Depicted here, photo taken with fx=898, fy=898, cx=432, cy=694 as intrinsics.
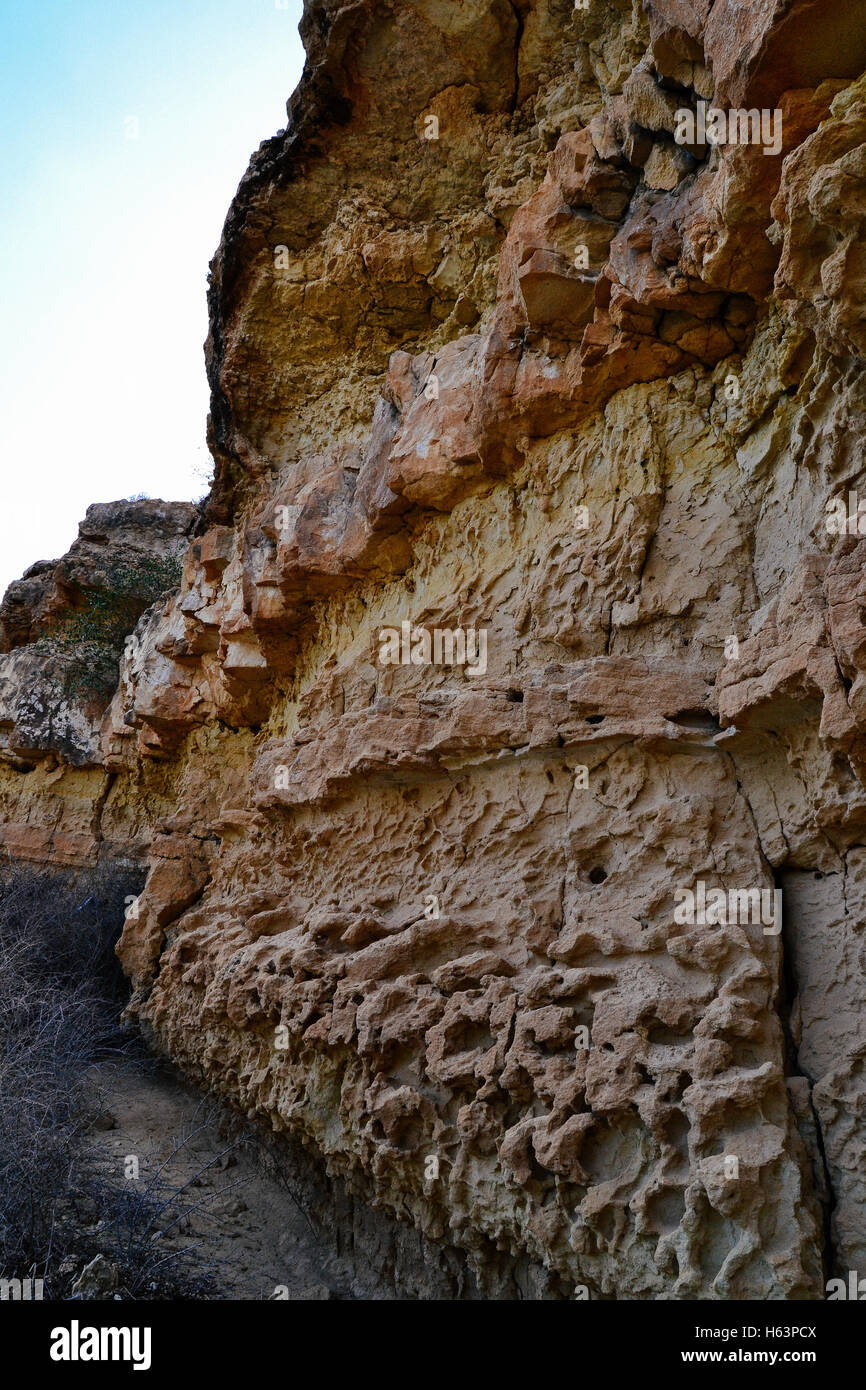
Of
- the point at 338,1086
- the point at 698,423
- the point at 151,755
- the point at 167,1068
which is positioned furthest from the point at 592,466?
the point at 151,755

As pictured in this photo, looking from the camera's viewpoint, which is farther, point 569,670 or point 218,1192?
point 218,1192

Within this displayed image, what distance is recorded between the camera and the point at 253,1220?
5254mm

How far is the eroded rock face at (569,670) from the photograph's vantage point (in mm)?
3029

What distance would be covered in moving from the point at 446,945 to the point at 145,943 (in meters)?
4.79

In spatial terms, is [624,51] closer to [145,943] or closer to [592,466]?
[592,466]

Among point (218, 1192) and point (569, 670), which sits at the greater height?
point (569, 670)

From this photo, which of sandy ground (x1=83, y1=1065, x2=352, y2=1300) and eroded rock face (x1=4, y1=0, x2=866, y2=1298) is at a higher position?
eroded rock face (x1=4, y1=0, x2=866, y2=1298)

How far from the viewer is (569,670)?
4.30 metres

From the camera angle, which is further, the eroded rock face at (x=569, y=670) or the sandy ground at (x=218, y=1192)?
the sandy ground at (x=218, y=1192)

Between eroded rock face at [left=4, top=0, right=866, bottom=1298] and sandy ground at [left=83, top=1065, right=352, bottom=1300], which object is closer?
eroded rock face at [left=4, top=0, right=866, bottom=1298]

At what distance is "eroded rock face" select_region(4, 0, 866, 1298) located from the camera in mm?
3029

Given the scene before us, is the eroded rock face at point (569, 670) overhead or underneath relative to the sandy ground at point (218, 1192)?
overhead
